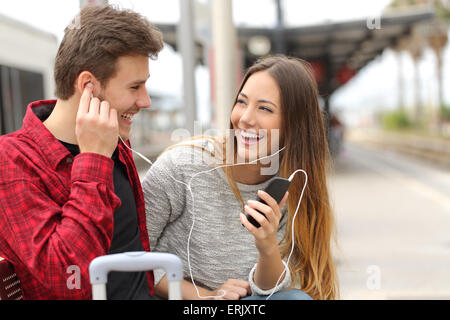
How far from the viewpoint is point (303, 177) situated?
194cm

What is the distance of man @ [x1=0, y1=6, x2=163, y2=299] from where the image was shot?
4.17 ft

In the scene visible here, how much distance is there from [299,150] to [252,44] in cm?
1048

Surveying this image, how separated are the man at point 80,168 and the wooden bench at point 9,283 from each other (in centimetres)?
3

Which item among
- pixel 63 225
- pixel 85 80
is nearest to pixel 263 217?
pixel 63 225

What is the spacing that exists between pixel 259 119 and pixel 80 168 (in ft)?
2.45

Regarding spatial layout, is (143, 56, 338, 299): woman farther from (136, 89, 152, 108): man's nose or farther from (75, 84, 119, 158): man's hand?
(75, 84, 119, 158): man's hand

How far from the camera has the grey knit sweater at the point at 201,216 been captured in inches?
76.3

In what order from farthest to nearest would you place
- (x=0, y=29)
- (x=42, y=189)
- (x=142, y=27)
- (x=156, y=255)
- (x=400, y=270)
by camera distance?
1. (x=0, y=29)
2. (x=400, y=270)
3. (x=142, y=27)
4. (x=42, y=189)
5. (x=156, y=255)

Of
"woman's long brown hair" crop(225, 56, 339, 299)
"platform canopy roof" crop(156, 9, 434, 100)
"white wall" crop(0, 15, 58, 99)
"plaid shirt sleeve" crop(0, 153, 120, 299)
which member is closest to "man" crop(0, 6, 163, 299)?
"plaid shirt sleeve" crop(0, 153, 120, 299)

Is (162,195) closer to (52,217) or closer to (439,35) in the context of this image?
(52,217)
